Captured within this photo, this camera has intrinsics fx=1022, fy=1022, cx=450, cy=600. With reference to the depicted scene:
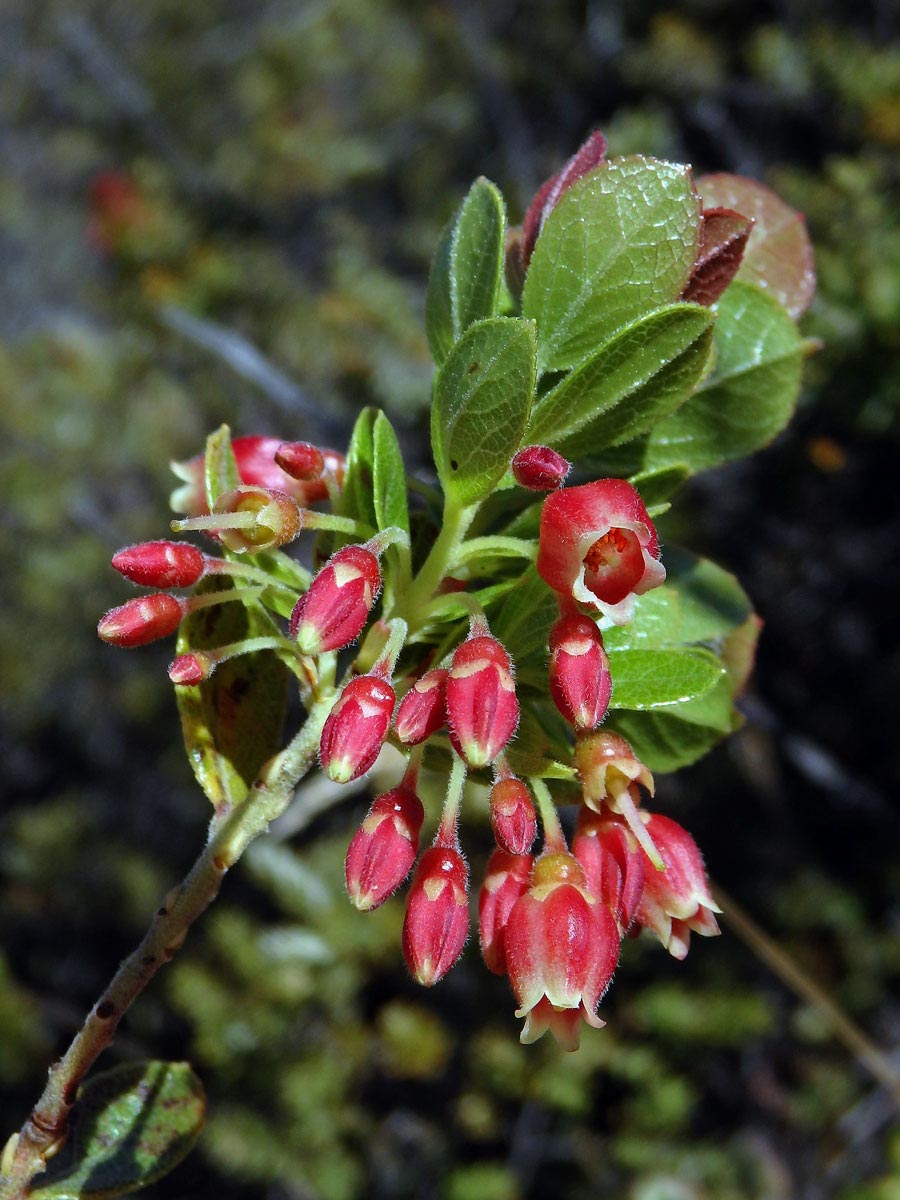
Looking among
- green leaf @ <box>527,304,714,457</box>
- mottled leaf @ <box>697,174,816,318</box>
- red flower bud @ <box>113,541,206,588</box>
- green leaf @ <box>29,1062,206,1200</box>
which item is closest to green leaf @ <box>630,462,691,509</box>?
green leaf @ <box>527,304,714,457</box>

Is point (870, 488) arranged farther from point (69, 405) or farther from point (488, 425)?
point (69, 405)

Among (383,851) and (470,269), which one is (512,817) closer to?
(383,851)

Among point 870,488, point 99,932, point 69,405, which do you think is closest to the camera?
point 870,488

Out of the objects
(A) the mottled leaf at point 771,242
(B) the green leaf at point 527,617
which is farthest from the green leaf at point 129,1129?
(A) the mottled leaf at point 771,242

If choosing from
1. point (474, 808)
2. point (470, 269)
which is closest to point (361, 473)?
point (470, 269)

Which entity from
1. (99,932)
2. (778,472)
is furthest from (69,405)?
(778,472)

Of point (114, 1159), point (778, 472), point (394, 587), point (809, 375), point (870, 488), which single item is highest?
point (394, 587)

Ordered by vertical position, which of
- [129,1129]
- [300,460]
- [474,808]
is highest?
[300,460]
